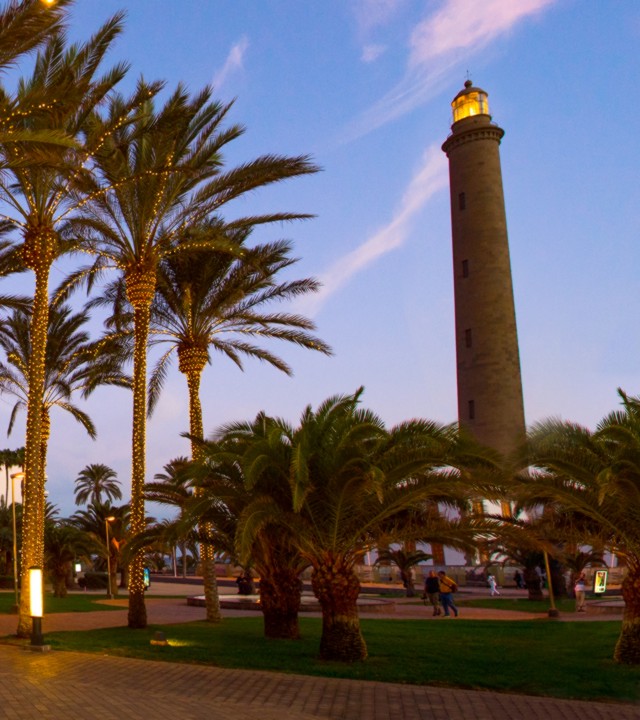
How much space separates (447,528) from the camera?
14.5 metres

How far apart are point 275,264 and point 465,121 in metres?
27.9

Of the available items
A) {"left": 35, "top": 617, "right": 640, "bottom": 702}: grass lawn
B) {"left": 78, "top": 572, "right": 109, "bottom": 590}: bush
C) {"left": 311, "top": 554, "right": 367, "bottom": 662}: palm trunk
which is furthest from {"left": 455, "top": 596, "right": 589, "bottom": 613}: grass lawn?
{"left": 78, "top": 572, "right": 109, "bottom": 590}: bush

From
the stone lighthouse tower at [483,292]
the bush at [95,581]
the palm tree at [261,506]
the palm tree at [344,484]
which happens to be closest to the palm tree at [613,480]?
the palm tree at [344,484]

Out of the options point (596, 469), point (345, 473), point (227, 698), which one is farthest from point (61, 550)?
point (596, 469)

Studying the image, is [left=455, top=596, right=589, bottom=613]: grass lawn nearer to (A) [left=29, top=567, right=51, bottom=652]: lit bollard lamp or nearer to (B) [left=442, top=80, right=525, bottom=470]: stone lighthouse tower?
(B) [left=442, top=80, right=525, bottom=470]: stone lighthouse tower

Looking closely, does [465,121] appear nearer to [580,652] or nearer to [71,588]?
[71,588]

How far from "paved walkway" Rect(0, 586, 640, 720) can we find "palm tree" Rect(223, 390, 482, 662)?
201cm

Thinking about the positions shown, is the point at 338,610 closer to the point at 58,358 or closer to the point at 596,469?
the point at 596,469

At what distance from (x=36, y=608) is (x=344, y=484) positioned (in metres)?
5.98

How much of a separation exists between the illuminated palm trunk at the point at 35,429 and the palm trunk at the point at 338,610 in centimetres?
603

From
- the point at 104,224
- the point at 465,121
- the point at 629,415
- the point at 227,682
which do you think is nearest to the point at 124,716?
the point at 227,682

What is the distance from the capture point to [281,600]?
16.4 meters

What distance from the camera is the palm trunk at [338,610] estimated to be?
43.8 feet

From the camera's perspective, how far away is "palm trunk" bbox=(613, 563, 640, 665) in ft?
42.7
